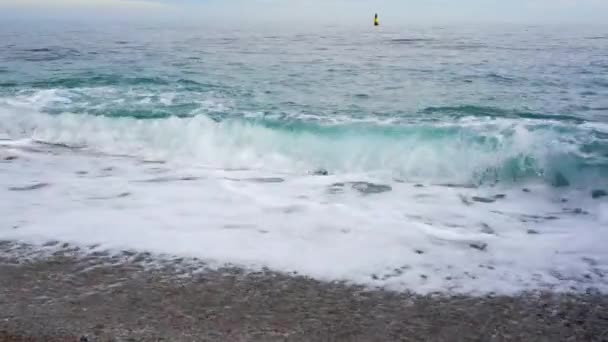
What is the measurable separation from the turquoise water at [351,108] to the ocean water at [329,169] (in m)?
0.05

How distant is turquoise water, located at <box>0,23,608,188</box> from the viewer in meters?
7.84

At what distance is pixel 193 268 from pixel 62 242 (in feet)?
3.92

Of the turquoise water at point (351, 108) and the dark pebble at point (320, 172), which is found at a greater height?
the turquoise water at point (351, 108)

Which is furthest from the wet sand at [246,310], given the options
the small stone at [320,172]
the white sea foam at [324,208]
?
the small stone at [320,172]

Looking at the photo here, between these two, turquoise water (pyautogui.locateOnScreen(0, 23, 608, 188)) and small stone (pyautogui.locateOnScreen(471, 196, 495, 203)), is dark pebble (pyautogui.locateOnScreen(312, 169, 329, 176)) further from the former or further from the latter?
small stone (pyautogui.locateOnScreen(471, 196, 495, 203))

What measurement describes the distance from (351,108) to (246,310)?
7944 millimetres

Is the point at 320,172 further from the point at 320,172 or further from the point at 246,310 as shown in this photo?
the point at 246,310

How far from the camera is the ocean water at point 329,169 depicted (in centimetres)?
436

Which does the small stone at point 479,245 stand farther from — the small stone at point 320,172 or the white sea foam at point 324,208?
the small stone at point 320,172

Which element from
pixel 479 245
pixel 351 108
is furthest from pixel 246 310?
pixel 351 108

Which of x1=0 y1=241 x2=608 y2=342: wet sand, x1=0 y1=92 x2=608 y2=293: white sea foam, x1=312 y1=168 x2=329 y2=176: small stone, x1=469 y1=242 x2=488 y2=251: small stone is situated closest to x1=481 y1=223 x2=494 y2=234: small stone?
x1=0 y1=92 x2=608 y2=293: white sea foam

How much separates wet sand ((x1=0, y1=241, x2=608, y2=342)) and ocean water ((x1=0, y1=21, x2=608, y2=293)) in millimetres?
294

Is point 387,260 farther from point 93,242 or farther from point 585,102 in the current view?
point 585,102

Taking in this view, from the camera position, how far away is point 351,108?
430 inches
